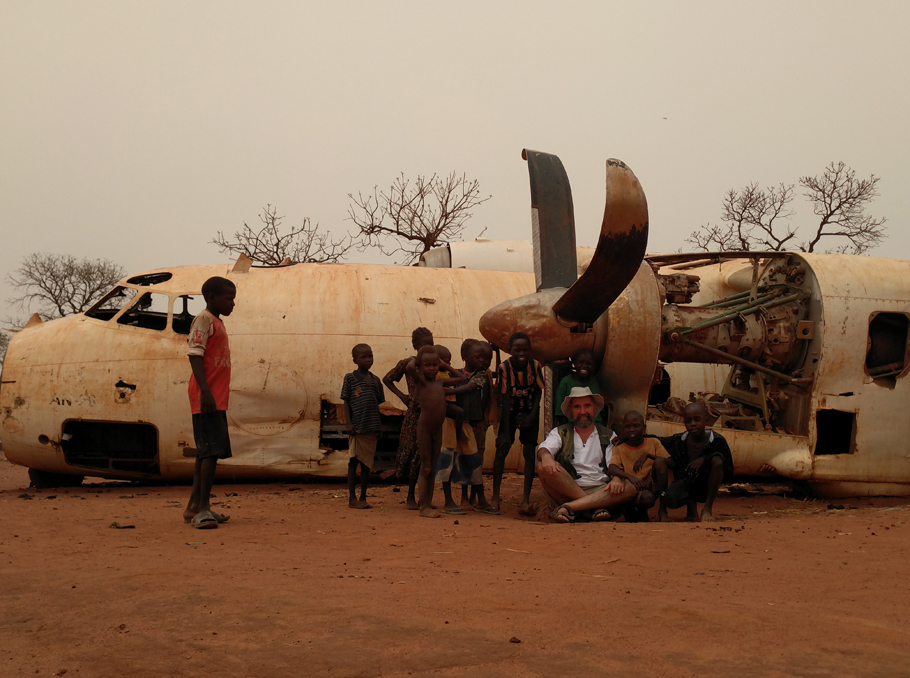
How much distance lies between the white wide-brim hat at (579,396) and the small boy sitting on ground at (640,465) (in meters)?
0.24

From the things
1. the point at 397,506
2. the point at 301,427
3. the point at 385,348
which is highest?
the point at 385,348

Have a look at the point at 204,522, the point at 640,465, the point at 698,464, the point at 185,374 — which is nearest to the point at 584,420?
the point at 640,465

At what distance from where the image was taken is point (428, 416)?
23.5 ft

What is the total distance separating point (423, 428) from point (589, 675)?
4203 mm

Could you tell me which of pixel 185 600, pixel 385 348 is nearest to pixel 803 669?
pixel 185 600

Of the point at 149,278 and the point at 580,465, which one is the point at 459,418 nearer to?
the point at 580,465

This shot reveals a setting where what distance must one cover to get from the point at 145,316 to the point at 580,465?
491 centimetres

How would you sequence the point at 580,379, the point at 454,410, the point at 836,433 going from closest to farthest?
1. the point at 580,379
2. the point at 454,410
3. the point at 836,433

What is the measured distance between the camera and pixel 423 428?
23.5ft

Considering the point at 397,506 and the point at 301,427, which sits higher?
the point at 301,427

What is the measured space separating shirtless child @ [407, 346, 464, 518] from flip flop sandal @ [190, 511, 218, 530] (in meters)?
1.70

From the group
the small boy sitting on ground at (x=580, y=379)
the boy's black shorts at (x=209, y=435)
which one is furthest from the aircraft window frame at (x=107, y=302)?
the small boy sitting on ground at (x=580, y=379)

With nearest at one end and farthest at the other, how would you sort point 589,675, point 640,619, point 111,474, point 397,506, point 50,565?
point 589,675 → point 640,619 → point 50,565 → point 397,506 → point 111,474

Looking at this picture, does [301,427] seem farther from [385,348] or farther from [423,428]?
[423,428]
